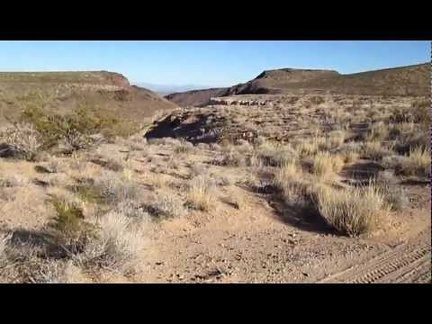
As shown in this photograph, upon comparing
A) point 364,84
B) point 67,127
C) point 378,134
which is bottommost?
point 378,134

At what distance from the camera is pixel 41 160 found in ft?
35.4

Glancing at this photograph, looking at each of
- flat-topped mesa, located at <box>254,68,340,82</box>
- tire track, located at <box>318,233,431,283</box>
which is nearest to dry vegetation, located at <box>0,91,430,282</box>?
tire track, located at <box>318,233,431,283</box>

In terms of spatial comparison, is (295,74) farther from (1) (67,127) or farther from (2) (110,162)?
(2) (110,162)

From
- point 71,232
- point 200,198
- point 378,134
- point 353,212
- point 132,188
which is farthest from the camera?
point 378,134

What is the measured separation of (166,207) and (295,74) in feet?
292

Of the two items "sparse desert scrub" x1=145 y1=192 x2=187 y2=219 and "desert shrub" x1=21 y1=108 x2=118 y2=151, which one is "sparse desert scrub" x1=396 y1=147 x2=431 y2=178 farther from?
"desert shrub" x1=21 y1=108 x2=118 y2=151

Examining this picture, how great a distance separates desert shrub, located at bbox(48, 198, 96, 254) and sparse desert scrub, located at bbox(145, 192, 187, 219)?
4.65 ft

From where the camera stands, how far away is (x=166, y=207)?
7.33 m

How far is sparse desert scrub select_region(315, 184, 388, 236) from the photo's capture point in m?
6.80

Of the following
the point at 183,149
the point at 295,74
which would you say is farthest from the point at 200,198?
the point at 295,74

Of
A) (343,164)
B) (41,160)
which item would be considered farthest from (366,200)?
(41,160)

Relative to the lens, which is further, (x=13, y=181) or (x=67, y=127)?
(x=67, y=127)
